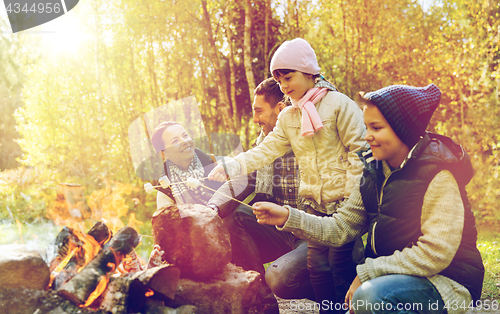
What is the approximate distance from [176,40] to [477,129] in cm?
564

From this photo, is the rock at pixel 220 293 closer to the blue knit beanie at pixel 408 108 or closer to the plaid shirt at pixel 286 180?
the plaid shirt at pixel 286 180

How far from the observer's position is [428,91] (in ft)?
6.01

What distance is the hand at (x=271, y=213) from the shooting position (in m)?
2.00

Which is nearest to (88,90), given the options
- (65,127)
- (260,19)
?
(65,127)

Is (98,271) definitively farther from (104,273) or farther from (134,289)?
(134,289)

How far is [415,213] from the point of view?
1.79 meters

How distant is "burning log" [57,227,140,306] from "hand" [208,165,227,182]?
664 mm

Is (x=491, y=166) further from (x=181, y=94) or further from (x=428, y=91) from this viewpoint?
(x=181, y=94)

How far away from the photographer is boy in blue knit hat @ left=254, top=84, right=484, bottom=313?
1680mm

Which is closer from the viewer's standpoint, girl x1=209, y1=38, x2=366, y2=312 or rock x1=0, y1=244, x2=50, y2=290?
rock x1=0, y1=244, x2=50, y2=290

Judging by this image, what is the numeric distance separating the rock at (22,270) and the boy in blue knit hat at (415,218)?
4.07 feet

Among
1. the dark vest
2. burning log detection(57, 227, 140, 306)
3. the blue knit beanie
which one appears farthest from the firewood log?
the blue knit beanie

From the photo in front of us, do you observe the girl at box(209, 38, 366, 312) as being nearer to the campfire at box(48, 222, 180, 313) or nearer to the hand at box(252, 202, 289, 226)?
the hand at box(252, 202, 289, 226)

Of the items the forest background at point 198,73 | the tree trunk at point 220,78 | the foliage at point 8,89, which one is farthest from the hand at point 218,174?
the foliage at point 8,89
